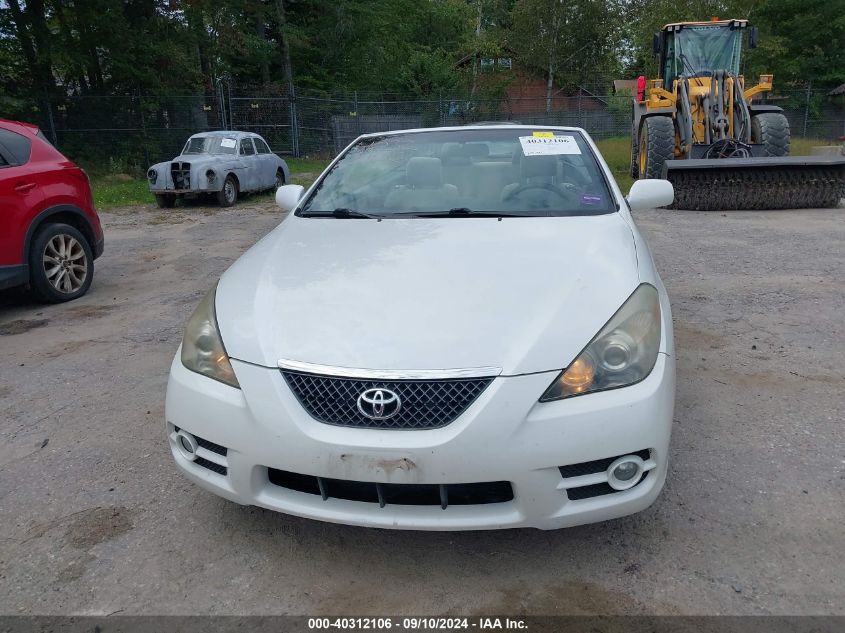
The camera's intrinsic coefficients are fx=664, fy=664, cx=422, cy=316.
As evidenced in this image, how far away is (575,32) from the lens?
1719 inches

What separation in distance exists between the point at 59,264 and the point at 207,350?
4462 millimetres

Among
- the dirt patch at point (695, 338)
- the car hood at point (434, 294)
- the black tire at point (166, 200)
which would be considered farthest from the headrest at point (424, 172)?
the black tire at point (166, 200)

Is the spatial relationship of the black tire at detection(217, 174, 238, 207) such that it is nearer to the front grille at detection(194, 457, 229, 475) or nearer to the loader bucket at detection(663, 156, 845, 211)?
the loader bucket at detection(663, 156, 845, 211)

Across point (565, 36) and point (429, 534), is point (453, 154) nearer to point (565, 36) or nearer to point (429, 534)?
point (429, 534)

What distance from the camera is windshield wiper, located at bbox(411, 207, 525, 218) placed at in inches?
131

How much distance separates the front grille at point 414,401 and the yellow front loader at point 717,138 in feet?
29.7

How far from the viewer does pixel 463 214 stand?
3.39 metres

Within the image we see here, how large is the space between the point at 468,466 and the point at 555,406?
1.09ft

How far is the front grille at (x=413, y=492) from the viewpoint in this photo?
6.91 feet

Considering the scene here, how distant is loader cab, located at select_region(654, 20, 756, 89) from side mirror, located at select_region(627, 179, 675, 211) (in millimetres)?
9761

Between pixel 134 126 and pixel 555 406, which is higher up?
pixel 134 126

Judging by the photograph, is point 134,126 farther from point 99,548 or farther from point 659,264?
point 99,548

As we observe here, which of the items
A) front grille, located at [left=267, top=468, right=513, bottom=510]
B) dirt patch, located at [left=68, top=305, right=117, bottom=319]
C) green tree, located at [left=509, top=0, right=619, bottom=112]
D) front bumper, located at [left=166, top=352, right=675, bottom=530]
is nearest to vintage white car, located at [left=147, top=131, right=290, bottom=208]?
dirt patch, located at [left=68, top=305, right=117, bottom=319]

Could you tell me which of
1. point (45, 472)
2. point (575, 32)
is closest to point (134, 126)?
point (45, 472)
